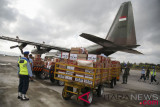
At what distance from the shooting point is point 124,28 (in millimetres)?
12766

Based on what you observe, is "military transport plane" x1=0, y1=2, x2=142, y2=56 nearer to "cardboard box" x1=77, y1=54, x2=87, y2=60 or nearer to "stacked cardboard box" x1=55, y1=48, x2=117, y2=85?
"stacked cardboard box" x1=55, y1=48, x2=117, y2=85

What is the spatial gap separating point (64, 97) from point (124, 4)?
40.7 feet

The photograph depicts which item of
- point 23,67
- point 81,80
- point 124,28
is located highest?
point 124,28

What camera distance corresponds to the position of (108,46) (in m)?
13.1

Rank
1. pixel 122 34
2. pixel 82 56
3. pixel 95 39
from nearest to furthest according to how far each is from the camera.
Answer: pixel 82 56 → pixel 95 39 → pixel 122 34

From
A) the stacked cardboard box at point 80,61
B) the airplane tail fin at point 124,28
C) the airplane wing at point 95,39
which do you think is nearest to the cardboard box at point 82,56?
the stacked cardboard box at point 80,61

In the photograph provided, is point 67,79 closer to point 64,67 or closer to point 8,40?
point 64,67

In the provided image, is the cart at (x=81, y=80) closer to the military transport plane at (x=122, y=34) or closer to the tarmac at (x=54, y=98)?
the tarmac at (x=54, y=98)

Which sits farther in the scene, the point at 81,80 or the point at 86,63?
the point at 81,80

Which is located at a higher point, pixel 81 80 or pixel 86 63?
pixel 86 63

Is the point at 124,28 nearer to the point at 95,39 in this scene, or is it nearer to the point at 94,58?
the point at 95,39

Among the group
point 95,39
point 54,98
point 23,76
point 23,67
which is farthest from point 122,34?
point 23,76

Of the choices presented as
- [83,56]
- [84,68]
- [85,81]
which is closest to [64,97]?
[85,81]

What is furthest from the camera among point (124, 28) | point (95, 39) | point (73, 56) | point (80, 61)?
point (124, 28)
